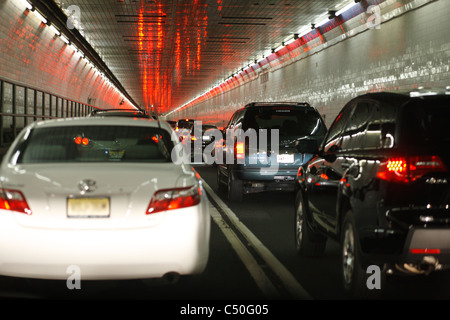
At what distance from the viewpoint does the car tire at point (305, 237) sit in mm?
7820

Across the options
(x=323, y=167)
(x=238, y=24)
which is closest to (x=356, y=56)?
(x=238, y=24)

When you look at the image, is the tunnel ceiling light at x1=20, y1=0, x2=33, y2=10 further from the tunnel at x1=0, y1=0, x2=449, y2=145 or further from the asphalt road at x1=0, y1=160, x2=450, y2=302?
the asphalt road at x1=0, y1=160, x2=450, y2=302

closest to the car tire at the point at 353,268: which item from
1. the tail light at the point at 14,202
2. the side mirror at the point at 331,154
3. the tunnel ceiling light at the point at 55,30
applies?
the side mirror at the point at 331,154

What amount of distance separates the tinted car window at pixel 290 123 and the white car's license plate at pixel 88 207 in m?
7.89

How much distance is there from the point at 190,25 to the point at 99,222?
25.0 m

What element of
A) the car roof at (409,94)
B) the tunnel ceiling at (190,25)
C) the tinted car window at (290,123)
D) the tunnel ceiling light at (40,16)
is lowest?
the tinted car window at (290,123)

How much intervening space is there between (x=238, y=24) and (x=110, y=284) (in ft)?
79.8

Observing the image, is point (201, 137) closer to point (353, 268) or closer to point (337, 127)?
point (337, 127)

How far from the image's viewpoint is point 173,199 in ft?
18.2

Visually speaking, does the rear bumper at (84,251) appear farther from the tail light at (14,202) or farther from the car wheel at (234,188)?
the car wheel at (234,188)

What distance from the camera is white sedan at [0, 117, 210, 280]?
207 inches

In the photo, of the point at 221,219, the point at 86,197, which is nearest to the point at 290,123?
the point at 221,219
